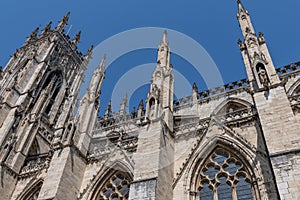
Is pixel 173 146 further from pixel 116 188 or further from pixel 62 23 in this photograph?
pixel 62 23

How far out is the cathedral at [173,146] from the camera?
776 centimetres

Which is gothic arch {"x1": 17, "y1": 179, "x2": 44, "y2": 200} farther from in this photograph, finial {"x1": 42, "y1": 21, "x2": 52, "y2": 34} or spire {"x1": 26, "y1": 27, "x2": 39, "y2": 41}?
finial {"x1": 42, "y1": 21, "x2": 52, "y2": 34}

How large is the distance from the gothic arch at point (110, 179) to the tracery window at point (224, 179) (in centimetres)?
286

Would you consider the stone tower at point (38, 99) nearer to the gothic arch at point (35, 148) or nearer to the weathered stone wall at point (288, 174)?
the gothic arch at point (35, 148)

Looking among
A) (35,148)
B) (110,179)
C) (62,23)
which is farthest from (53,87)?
(110,179)

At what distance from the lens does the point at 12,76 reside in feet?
71.6

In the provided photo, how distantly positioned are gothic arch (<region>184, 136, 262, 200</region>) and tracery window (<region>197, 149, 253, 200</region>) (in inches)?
3.6

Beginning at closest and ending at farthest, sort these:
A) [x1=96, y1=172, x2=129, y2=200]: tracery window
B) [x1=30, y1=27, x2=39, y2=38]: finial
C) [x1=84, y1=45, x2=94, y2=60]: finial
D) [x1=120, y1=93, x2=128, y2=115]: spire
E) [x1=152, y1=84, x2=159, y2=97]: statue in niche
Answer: [x1=96, y1=172, x2=129, y2=200]: tracery window → [x1=152, y1=84, x2=159, y2=97]: statue in niche → [x1=120, y1=93, x2=128, y2=115]: spire → [x1=84, y1=45, x2=94, y2=60]: finial → [x1=30, y1=27, x2=39, y2=38]: finial

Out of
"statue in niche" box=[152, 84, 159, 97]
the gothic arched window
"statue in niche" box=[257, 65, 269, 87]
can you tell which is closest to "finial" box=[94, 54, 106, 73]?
"statue in niche" box=[152, 84, 159, 97]

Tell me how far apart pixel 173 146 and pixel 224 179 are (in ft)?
7.45

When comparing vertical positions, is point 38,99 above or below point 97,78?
above

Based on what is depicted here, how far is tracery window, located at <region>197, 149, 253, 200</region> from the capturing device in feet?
26.7

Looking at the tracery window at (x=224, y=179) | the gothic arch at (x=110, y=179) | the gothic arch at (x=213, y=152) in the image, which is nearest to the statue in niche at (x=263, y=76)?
the gothic arch at (x=213, y=152)

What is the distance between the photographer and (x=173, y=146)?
10188 millimetres
